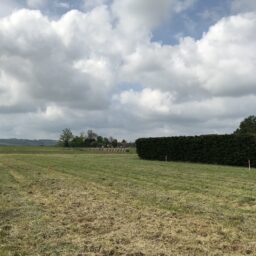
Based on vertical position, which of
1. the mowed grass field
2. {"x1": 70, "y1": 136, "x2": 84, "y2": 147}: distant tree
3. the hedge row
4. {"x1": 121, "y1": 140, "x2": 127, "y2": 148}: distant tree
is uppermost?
{"x1": 70, "y1": 136, "x2": 84, "y2": 147}: distant tree

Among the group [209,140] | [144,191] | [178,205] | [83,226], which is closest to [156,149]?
[209,140]

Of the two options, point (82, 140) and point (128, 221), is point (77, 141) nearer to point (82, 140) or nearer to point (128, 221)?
point (82, 140)

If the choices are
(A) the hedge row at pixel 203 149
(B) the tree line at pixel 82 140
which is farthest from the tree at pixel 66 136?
(A) the hedge row at pixel 203 149

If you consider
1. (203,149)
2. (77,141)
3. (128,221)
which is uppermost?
(77,141)

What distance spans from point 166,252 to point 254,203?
6.63 meters

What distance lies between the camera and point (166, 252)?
764 centimetres

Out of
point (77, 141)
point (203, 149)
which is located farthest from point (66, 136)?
point (203, 149)

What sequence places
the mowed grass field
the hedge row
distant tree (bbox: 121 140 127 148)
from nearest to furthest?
1. the mowed grass field
2. the hedge row
3. distant tree (bbox: 121 140 127 148)

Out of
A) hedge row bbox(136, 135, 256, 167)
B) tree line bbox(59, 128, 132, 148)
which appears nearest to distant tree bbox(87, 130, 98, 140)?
tree line bbox(59, 128, 132, 148)

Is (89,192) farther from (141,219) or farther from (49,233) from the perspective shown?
(49,233)

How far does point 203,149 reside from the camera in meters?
43.0

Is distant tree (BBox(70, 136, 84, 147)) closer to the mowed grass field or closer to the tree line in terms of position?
the tree line

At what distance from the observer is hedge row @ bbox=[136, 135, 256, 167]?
37.6 metres

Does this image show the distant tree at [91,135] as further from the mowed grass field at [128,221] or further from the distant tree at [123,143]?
the mowed grass field at [128,221]
